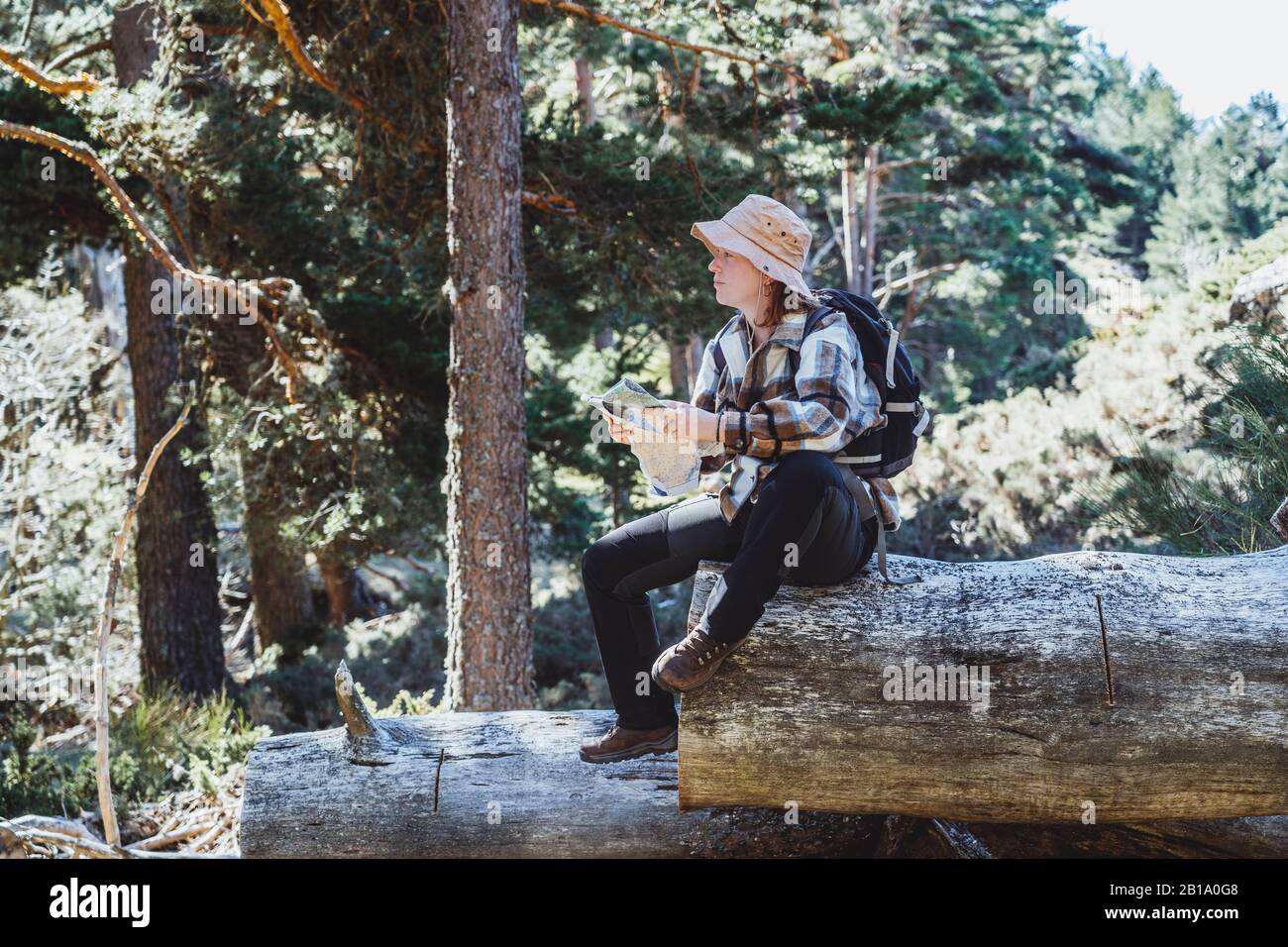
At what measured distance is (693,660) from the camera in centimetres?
368

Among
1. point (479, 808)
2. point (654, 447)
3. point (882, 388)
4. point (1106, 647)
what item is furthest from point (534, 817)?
point (1106, 647)

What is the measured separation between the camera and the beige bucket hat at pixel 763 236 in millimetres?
3789

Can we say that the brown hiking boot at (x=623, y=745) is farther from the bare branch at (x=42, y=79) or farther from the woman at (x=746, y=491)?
the bare branch at (x=42, y=79)

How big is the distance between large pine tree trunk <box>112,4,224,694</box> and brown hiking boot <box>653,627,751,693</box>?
8.37m

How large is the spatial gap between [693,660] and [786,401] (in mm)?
921

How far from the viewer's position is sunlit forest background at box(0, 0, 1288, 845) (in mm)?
8086

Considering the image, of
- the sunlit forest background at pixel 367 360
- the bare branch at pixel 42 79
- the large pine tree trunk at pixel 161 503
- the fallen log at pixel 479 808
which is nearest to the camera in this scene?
the fallen log at pixel 479 808

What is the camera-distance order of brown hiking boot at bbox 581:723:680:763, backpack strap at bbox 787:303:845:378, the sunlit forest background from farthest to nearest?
the sunlit forest background, brown hiking boot at bbox 581:723:680:763, backpack strap at bbox 787:303:845:378

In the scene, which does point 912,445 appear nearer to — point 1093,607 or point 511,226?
point 1093,607

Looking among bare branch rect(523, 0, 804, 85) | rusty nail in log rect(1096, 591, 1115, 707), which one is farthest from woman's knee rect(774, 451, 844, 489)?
bare branch rect(523, 0, 804, 85)

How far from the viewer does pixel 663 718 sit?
4273mm

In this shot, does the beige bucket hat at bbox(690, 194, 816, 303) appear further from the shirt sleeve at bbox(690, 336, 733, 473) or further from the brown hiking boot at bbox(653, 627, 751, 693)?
the brown hiking boot at bbox(653, 627, 751, 693)

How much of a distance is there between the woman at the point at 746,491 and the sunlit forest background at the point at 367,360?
124 inches

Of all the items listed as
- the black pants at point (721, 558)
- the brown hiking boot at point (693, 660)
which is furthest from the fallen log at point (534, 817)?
the brown hiking boot at point (693, 660)
